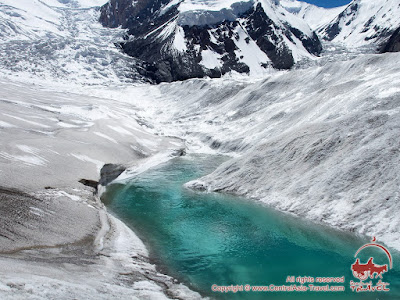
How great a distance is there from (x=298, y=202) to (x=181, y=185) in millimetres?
11574

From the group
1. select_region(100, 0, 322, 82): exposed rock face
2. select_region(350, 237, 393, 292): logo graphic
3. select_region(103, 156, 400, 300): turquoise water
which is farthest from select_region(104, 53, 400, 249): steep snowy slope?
select_region(100, 0, 322, 82): exposed rock face

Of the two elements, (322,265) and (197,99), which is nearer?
(322,265)

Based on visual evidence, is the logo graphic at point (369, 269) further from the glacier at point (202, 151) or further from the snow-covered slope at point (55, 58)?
the snow-covered slope at point (55, 58)

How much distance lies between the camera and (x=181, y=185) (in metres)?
32.2

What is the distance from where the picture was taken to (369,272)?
16.5m

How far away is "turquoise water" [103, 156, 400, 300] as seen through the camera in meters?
16.0

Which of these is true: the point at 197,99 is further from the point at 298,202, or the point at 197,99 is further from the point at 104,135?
the point at 298,202

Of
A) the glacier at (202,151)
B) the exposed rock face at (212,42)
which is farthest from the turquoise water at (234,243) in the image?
the exposed rock face at (212,42)

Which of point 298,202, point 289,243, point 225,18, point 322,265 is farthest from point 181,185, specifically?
point 225,18

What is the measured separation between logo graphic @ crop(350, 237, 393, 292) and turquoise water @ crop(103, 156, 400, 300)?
0.25 metres

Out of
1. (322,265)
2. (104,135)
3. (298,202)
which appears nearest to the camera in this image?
(322,265)

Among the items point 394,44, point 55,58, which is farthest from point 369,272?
point 394,44

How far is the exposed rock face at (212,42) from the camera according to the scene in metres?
143

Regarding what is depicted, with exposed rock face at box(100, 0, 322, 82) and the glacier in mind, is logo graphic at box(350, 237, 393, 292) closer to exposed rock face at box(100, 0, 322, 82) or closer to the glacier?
the glacier
